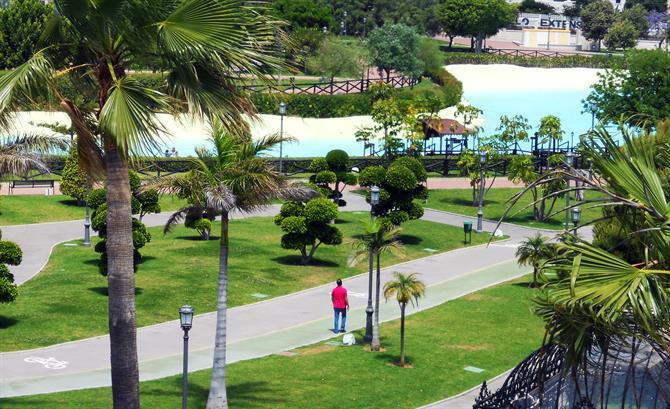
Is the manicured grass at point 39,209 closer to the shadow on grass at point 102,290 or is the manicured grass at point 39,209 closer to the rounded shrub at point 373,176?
the rounded shrub at point 373,176

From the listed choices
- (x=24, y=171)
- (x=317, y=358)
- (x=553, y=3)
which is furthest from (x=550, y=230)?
(x=553, y=3)

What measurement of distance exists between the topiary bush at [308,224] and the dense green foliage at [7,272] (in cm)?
1190

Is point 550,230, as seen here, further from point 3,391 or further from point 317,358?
point 3,391

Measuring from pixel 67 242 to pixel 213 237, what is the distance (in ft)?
16.6

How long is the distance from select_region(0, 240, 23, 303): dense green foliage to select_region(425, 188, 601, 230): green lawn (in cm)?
2572

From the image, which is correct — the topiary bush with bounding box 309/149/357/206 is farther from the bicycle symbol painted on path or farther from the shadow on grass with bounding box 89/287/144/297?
the bicycle symbol painted on path

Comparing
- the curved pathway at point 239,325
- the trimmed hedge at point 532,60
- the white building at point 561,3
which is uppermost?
the white building at point 561,3

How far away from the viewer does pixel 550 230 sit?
171ft

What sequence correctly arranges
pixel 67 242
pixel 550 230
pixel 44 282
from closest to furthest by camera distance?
pixel 44 282
pixel 67 242
pixel 550 230

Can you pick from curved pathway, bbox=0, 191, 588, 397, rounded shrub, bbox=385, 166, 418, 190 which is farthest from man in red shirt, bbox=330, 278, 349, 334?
rounded shrub, bbox=385, 166, 418, 190

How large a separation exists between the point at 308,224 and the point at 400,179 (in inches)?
184

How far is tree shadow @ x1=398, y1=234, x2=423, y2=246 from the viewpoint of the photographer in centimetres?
4706

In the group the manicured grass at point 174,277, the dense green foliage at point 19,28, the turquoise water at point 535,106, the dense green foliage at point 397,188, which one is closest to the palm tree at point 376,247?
the manicured grass at point 174,277

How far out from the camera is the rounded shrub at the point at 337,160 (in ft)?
160
